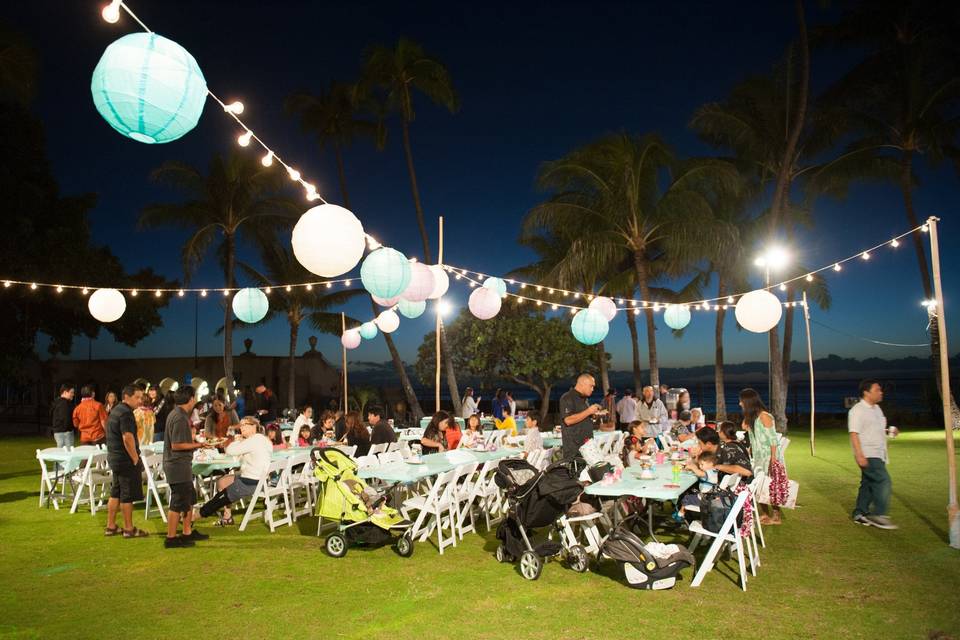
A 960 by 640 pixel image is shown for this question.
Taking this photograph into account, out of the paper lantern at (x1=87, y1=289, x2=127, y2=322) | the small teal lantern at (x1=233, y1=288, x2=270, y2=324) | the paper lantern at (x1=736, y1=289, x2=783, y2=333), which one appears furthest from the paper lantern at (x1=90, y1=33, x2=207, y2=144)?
the paper lantern at (x1=736, y1=289, x2=783, y2=333)

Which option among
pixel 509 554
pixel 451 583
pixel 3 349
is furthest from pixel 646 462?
pixel 3 349

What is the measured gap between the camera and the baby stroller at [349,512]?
6.11 meters

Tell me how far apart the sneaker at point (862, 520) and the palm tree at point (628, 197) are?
28.8ft

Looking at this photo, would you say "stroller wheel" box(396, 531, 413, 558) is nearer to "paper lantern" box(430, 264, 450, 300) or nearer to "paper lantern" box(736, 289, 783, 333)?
"paper lantern" box(430, 264, 450, 300)

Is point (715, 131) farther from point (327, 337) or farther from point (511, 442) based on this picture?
point (327, 337)

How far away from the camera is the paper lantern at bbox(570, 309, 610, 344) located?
1080 cm

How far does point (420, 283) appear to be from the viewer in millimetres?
8508

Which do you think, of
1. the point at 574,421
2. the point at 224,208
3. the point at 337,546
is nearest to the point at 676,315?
the point at 574,421

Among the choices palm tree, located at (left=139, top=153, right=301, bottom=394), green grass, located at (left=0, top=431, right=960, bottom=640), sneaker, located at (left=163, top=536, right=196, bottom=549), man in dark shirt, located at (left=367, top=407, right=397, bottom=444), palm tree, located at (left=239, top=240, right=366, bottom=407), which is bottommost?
green grass, located at (left=0, top=431, right=960, bottom=640)

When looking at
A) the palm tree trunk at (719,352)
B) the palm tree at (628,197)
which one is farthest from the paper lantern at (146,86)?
the palm tree trunk at (719,352)

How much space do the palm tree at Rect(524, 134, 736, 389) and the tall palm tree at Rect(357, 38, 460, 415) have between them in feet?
11.9

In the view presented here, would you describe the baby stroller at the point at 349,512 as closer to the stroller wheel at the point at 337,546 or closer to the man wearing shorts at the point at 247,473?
the stroller wheel at the point at 337,546

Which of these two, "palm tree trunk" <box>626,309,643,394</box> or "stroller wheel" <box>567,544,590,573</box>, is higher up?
"palm tree trunk" <box>626,309,643,394</box>

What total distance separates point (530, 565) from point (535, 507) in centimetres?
47
